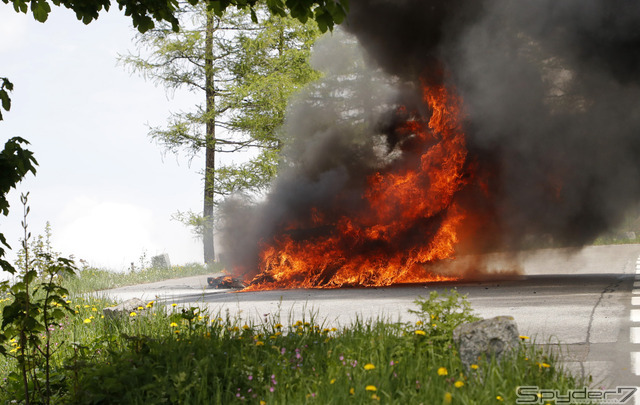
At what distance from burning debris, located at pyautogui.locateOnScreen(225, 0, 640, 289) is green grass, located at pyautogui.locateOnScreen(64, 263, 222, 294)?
3905 millimetres

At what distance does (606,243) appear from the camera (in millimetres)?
25031

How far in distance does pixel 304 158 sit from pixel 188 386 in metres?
12.0

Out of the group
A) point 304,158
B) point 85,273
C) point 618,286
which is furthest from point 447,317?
point 85,273

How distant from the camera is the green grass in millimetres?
14787

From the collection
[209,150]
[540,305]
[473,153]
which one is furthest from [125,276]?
A: [540,305]

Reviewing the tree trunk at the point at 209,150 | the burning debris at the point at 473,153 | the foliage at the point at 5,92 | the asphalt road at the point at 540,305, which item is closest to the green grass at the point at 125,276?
the tree trunk at the point at 209,150

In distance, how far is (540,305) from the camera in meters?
8.51

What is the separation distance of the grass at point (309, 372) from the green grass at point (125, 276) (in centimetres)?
963

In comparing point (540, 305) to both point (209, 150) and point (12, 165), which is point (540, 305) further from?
point (209, 150)

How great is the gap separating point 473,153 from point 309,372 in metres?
8.84

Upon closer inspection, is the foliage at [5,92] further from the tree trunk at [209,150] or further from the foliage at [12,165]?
the tree trunk at [209,150]

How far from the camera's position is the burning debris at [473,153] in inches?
467

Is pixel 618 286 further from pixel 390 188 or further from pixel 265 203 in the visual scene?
pixel 265 203

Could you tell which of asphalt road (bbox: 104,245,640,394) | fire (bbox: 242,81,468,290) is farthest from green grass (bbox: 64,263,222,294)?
fire (bbox: 242,81,468,290)
